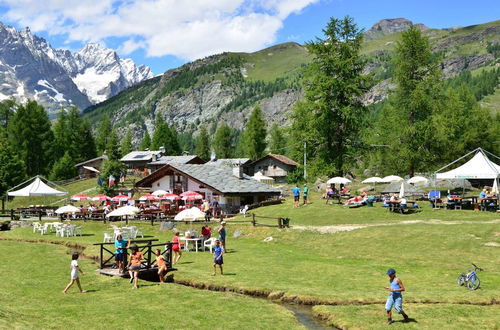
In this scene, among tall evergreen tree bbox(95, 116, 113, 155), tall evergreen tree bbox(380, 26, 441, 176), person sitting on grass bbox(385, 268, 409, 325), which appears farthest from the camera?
tall evergreen tree bbox(95, 116, 113, 155)

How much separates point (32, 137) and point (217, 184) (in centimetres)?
5609

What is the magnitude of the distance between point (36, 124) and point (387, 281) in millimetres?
86028

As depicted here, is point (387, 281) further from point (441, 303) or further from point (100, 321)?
point (100, 321)

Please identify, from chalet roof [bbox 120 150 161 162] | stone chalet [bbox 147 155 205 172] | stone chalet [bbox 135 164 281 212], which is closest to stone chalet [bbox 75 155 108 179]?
chalet roof [bbox 120 150 161 162]

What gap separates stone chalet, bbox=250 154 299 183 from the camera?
10088cm

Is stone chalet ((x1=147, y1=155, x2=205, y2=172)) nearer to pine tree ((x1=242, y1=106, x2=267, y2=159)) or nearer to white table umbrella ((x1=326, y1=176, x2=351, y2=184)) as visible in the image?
pine tree ((x1=242, y1=106, x2=267, y2=159))

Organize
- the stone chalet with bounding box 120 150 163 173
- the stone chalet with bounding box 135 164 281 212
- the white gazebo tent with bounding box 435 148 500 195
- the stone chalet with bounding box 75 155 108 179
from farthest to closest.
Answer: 1. the stone chalet with bounding box 120 150 163 173
2. the stone chalet with bounding box 75 155 108 179
3. the stone chalet with bounding box 135 164 281 212
4. the white gazebo tent with bounding box 435 148 500 195

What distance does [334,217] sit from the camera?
126ft

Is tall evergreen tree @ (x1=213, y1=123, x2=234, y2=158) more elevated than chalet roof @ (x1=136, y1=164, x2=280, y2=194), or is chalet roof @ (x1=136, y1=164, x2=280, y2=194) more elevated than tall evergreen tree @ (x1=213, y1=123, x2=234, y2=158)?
tall evergreen tree @ (x1=213, y1=123, x2=234, y2=158)

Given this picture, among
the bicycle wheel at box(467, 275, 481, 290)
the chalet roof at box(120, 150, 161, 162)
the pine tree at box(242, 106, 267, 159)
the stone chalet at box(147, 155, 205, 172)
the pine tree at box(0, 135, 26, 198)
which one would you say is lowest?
the bicycle wheel at box(467, 275, 481, 290)

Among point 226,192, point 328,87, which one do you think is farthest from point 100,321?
point 328,87

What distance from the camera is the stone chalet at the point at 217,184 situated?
165 feet

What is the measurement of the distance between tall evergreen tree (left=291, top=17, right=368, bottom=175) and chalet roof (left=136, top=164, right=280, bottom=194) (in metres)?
6.26

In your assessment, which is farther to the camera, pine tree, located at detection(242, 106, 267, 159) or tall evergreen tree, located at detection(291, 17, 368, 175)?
pine tree, located at detection(242, 106, 267, 159)
